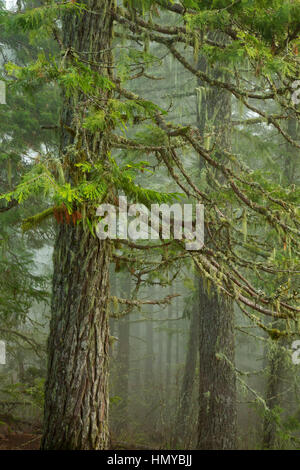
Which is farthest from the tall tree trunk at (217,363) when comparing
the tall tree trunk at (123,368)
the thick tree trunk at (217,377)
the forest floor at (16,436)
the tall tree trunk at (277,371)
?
the tall tree trunk at (123,368)

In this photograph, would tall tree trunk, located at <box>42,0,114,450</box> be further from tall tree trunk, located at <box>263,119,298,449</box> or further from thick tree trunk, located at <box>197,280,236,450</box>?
tall tree trunk, located at <box>263,119,298,449</box>

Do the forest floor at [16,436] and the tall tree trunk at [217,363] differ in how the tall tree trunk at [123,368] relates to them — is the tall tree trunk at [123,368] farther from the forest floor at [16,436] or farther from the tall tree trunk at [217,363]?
the tall tree trunk at [217,363]

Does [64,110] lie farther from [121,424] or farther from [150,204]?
[121,424]

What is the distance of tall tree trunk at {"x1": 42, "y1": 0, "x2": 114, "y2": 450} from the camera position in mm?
4012

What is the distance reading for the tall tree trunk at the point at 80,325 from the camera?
4012mm

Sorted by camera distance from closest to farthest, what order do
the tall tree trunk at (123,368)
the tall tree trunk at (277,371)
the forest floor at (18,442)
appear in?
the forest floor at (18,442) → the tall tree trunk at (277,371) → the tall tree trunk at (123,368)

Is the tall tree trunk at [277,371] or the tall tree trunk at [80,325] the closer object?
the tall tree trunk at [80,325]

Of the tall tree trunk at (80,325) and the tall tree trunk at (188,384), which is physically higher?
A: the tall tree trunk at (80,325)

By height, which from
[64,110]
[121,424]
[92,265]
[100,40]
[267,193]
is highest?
[100,40]

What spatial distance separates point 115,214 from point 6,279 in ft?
15.2

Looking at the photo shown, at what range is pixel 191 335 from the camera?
12719mm

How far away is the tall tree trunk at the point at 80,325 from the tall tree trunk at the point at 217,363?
3522 mm

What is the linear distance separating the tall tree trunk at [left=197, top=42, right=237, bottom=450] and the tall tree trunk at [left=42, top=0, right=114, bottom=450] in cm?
352
